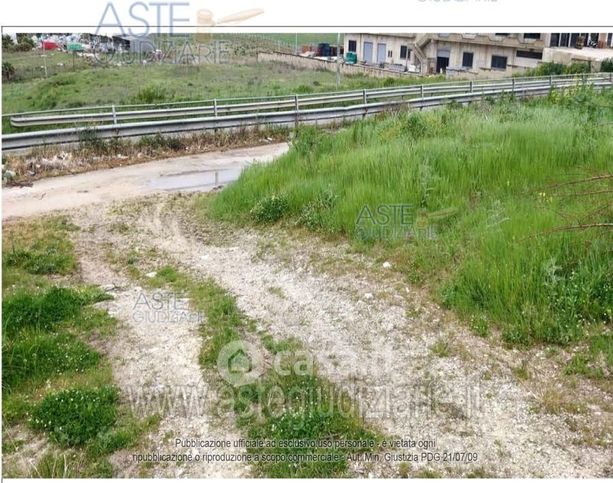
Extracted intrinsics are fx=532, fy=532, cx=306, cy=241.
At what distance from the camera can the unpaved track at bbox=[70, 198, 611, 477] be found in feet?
13.2

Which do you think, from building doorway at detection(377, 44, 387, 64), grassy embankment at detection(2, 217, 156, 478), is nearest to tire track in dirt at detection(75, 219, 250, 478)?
grassy embankment at detection(2, 217, 156, 478)

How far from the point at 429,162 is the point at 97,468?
6.81 metres

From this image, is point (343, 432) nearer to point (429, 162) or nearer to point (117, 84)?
point (429, 162)

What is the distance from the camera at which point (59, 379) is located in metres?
5.13

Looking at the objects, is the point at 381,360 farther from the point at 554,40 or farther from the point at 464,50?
the point at 464,50

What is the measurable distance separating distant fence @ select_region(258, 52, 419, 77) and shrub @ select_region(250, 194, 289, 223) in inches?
877

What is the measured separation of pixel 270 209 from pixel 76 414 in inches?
205

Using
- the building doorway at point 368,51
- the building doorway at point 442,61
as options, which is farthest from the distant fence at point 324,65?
the building doorway at point 442,61

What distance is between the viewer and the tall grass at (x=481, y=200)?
18.0 feet

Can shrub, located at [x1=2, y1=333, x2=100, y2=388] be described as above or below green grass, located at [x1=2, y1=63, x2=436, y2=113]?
below

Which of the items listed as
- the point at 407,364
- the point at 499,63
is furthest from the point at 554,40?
the point at 407,364

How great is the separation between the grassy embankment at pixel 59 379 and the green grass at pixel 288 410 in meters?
0.87

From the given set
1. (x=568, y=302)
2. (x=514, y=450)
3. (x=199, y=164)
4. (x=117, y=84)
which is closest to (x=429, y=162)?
(x=568, y=302)

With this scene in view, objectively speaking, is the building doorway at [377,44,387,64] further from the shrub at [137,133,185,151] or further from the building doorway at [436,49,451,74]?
the shrub at [137,133,185,151]
